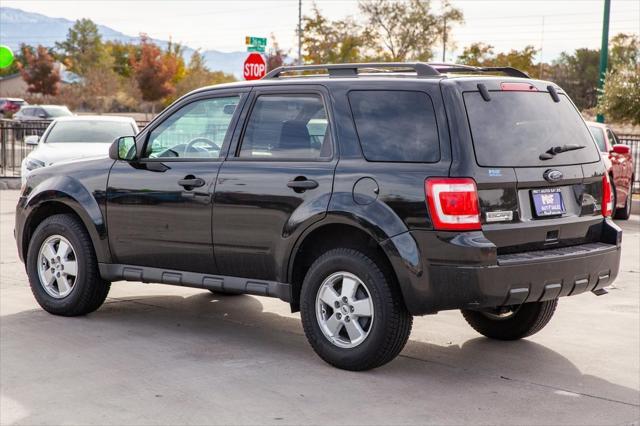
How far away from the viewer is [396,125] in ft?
21.1

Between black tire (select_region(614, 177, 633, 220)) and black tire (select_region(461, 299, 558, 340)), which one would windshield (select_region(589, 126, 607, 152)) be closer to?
black tire (select_region(614, 177, 633, 220))

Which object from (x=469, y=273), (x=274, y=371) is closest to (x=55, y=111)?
(x=274, y=371)

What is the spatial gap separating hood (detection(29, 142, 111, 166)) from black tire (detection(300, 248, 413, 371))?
30.4 feet

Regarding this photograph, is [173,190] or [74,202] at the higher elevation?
[173,190]

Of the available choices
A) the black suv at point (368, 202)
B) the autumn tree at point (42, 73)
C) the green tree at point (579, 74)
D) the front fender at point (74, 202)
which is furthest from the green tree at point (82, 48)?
the black suv at point (368, 202)

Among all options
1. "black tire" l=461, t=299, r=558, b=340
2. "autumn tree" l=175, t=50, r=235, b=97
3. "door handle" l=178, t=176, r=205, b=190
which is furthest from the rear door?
"autumn tree" l=175, t=50, r=235, b=97

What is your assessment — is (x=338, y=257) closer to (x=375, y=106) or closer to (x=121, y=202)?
(x=375, y=106)

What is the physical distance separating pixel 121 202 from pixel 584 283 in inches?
133

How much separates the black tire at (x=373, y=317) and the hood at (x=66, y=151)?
9266 millimetres

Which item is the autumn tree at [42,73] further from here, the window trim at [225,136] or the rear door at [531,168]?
the rear door at [531,168]

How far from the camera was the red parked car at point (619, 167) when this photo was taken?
1630 centimetres

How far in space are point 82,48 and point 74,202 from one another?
95.0 meters

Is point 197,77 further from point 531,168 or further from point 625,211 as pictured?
point 531,168

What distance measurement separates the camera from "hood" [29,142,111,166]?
15.4 meters
